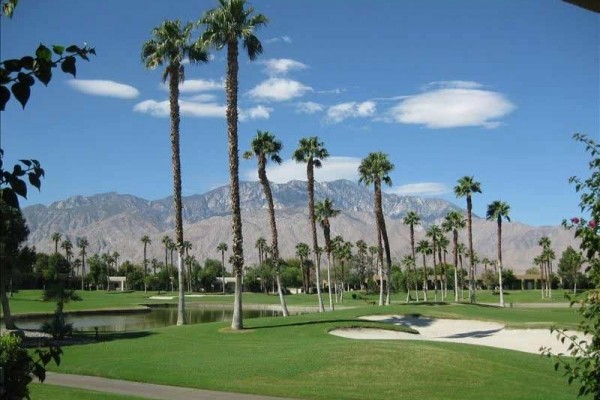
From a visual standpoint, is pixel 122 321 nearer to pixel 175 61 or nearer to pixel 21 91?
pixel 175 61

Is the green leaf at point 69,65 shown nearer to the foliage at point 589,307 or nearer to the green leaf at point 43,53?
the green leaf at point 43,53

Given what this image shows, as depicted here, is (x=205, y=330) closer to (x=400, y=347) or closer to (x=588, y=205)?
(x=400, y=347)

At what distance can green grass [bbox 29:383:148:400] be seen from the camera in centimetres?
1914

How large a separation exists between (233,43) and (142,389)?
2500 cm

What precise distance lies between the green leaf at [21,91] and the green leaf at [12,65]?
0.47ft

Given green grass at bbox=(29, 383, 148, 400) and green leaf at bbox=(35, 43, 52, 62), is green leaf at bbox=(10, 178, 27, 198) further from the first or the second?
green grass at bbox=(29, 383, 148, 400)

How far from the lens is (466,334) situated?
43.9 metres

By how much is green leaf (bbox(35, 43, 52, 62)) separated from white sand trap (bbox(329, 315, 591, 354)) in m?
34.3

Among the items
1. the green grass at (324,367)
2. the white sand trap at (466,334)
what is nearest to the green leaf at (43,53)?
the green grass at (324,367)

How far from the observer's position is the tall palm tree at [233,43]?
39719 mm

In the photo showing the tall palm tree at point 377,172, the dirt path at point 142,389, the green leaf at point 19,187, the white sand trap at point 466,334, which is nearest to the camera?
the green leaf at point 19,187

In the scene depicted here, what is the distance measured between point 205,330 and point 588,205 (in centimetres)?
3426

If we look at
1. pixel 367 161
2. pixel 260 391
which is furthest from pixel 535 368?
pixel 367 161

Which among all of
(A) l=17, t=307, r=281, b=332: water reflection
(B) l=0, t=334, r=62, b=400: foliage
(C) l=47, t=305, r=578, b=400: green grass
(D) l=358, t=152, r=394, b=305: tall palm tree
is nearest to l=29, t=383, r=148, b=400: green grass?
(C) l=47, t=305, r=578, b=400: green grass
